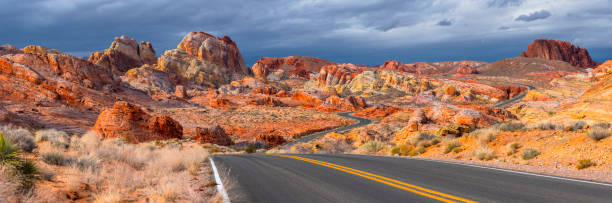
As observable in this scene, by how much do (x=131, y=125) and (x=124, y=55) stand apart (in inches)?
4501

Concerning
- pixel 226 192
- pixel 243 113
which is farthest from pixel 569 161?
pixel 243 113

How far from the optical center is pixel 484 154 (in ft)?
48.1

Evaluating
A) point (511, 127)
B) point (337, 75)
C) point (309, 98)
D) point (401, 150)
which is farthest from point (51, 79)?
point (337, 75)

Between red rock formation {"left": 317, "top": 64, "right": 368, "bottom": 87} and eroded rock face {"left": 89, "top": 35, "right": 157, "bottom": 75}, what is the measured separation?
7073 cm

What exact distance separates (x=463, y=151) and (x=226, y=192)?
1340 centimetres

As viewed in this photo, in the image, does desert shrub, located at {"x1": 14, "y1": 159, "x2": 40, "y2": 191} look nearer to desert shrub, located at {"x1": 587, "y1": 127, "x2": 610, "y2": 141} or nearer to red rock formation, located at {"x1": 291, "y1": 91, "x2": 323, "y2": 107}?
desert shrub, located at {"x1": 587, "y1": 127, "x2": 610, "y2": 141}

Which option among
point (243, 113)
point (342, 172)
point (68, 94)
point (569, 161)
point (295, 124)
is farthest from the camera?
point (243, 113)

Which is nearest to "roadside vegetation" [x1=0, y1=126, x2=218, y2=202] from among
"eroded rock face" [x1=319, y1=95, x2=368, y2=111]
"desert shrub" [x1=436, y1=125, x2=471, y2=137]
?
"desert shrub" [x1=436, y1=125, x2=471, y2=137]

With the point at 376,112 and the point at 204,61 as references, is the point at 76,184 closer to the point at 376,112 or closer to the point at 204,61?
the point at 376,112

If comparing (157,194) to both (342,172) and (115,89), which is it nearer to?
(342,172)

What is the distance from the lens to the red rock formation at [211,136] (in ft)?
117

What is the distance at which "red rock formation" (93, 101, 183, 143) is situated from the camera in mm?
27906

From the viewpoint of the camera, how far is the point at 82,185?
7051 mm

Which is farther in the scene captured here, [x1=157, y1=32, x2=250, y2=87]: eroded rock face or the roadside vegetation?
[x1=157, y1=32, x2=250, y2=87]: eroded rock face
